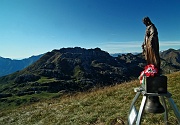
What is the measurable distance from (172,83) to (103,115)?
859 cm

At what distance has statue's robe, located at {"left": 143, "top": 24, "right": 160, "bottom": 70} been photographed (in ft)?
17.6

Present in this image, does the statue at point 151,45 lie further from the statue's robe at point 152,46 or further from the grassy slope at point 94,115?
the grassy slope at point 94,115

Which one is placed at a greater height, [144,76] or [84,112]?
[144,76]

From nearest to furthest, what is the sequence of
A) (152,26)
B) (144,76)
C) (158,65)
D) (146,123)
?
1. (144,76)
2. (158,65)
3. (152,26)
4. (146,123)

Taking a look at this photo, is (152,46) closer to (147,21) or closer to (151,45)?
(151,45)

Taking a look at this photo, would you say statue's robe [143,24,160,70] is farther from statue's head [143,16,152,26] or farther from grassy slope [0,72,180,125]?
grassy slope [0,72,180,125]

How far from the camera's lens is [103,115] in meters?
12.2

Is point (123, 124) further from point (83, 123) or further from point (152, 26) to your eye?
point (152, 26)

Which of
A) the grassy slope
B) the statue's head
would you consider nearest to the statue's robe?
the statue's head

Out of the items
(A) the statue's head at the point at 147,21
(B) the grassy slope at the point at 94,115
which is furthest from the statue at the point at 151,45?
(B) the grassy slope at the point at 94,115

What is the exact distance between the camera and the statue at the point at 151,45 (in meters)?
5.38

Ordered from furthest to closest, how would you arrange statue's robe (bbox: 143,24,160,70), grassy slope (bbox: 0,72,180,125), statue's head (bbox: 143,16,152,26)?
grassy slope (bbox: 0,72,180,125), statue's head (bbox: 143,16,152,26), statue's robe (bbox: 143,24,160,70)

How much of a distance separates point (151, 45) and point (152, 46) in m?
0.04

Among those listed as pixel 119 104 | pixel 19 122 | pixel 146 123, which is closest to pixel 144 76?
pixel 146 123
